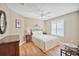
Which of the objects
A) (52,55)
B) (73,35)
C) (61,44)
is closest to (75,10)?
(73,35)

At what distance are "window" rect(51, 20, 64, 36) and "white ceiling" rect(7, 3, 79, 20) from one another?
0.16 meters

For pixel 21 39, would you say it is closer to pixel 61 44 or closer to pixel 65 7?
pixel 61 44

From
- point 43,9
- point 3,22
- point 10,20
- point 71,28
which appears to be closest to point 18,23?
point 10,20

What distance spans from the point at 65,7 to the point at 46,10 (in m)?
0.39

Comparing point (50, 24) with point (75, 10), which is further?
point (50, 24)

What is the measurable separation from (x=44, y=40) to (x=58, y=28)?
0.39 metres

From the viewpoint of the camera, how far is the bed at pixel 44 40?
2468 mm

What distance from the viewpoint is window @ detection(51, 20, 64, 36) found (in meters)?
2.47

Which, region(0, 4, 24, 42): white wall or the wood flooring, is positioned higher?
region(0, 4, 24, 42): white wall

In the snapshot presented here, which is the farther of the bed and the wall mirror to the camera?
the bed

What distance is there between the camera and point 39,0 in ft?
7.93

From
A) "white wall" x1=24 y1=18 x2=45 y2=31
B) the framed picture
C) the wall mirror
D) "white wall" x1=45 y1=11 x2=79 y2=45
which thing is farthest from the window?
the wall mirror

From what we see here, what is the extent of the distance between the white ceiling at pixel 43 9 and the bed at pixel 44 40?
0.36 m

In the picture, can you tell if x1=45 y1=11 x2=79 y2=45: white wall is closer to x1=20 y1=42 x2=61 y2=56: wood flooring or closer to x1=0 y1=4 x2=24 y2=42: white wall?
x1=20 y1=42 x2=61 y2=56: wood flooring
